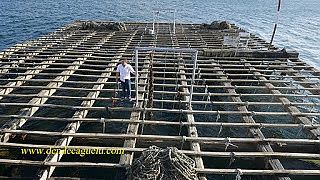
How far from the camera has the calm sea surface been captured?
26.3 meters

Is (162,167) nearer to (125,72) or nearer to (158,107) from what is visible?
(125,72)

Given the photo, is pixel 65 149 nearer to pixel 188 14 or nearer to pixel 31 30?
pixel 31 30

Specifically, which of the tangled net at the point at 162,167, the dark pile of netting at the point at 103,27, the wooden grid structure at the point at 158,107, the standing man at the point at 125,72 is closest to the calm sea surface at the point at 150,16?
the dark pile of netting at the point at 103,27

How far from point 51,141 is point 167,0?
51219mm

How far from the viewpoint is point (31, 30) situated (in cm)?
2647

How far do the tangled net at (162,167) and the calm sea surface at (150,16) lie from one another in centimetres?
1902

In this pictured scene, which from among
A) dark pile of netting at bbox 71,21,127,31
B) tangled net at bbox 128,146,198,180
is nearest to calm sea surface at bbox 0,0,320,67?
dark pile of netting at bbox 71,21,127,31

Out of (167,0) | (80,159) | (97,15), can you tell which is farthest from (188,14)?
(80,159)

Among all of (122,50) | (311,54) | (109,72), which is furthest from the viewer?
(311,54)

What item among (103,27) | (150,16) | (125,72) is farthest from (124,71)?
(150,16)

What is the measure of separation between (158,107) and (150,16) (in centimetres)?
2897

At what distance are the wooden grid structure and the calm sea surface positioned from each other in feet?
32.8

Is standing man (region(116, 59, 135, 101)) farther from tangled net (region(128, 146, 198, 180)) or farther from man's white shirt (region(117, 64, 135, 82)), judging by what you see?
tangled net (region(128, 146, 198, 180))

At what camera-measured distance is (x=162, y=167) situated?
225 inches
